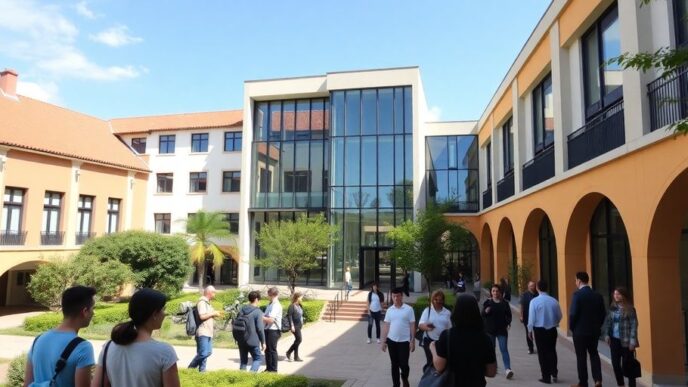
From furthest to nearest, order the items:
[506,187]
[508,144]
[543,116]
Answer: [508,144], [506,187], [543,116]

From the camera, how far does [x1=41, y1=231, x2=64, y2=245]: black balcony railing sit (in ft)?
73.2

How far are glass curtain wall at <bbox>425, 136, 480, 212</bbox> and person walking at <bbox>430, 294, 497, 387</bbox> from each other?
23.0 meters

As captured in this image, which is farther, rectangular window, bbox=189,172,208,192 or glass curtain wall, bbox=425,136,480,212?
rectangular window, bbox=189,172,208,192

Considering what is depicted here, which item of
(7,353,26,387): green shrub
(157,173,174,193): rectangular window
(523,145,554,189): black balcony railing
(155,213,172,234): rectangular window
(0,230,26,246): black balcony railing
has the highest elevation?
Result: (157,173,174,193): rectangular window

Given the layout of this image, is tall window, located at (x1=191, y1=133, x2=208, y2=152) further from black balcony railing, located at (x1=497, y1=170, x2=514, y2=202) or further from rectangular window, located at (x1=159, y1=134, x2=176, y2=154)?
black balcony railing, located at (x1=497, y1=170, x2=514, y2=202)

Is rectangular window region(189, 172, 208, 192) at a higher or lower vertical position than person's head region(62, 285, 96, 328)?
higher

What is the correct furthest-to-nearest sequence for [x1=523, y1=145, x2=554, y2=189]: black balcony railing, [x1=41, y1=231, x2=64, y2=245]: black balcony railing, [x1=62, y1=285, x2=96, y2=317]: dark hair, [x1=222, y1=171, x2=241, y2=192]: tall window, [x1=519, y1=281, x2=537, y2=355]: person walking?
[x1=222, y1=171, x2=241, y2=192]: tall window < [x1=41, y1=231, x2=64, y2=245]: black balcony railing < [x1=523, y1=145, x2=554, y2=189]: black balcony railing < [x1=519, y1=281, x2=537, y2=355]: person walking < [x1=62, y1=285, x2=96, y2=317]: dark hair

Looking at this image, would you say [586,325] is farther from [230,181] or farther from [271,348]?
[230,181]

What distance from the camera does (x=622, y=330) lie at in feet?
23.0

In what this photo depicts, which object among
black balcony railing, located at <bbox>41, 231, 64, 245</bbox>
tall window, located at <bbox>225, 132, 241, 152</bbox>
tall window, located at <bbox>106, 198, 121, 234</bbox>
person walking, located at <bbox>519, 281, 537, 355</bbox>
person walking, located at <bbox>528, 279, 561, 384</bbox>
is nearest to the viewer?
person walking, located at <bbox>528, 279, 561, 384</bbox>

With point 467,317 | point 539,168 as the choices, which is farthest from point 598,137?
point 467,317

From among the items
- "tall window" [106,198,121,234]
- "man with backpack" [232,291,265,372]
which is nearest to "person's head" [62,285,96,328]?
"man with backpack" [232,291,265,372]

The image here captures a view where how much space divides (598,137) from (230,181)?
24110 millimetres

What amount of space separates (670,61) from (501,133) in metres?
17.7
